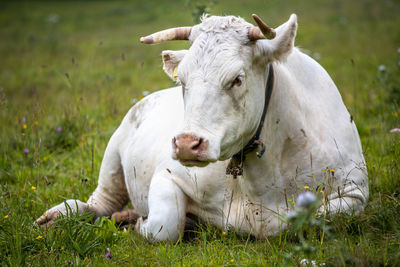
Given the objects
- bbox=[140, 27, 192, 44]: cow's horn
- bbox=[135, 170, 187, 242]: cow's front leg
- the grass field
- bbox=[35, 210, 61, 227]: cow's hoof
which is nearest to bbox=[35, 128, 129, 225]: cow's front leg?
the grass field

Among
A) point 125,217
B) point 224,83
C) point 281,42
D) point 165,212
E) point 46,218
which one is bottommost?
point 125,217

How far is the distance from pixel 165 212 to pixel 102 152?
105 inches

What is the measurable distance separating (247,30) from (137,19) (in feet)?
73.0

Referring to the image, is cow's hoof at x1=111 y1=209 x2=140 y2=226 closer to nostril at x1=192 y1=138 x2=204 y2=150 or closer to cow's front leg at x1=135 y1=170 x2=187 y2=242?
cow's front leg at x1=135 y1=170 x2=187 y2=242

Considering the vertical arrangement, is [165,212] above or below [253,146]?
below

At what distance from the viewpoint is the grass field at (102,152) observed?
327 centimetres

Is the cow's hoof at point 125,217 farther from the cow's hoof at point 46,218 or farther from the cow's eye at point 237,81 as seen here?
the cow's eye at point 237,81

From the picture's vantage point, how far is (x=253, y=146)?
363 centimetres

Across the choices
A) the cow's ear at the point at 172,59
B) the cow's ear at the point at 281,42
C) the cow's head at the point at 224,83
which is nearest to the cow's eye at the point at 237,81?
the cow's head at the point at 224,83

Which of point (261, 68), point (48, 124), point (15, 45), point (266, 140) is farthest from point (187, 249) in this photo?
point (15, 45)

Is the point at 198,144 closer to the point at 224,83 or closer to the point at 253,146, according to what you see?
the point at 224,83

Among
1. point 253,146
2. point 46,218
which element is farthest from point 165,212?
point 46,218

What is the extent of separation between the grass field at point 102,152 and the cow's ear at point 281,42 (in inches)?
49.7

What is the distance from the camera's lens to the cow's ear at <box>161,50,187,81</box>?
3.97 meters
